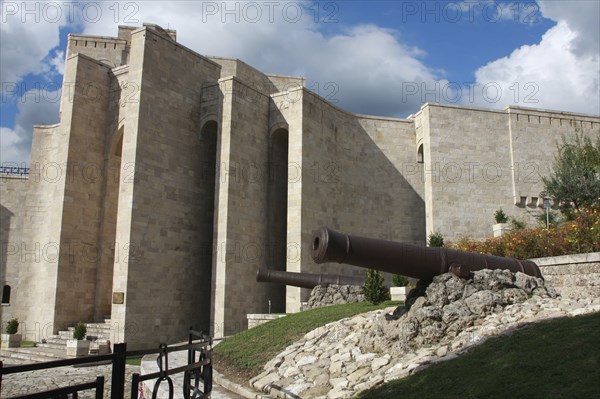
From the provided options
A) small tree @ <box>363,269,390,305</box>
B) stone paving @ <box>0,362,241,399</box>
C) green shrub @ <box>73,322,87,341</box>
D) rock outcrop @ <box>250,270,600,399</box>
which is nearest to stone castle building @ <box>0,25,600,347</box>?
green shrub @ <box>73,322,87,341</box>

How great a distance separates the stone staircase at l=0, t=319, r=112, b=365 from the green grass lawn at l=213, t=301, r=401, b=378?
22.4ft

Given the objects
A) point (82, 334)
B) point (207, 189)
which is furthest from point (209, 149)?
point (82, 334)

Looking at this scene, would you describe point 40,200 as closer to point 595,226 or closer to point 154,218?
point 154,218

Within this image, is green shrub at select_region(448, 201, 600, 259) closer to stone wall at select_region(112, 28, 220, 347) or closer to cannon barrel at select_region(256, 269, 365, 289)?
cannon barrel at select_region(256, 269, 365, 289)

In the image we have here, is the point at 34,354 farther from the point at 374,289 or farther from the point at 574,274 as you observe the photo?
the point at 574,274

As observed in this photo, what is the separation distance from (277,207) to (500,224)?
9029mm

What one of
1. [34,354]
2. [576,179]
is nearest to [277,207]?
[34,354]

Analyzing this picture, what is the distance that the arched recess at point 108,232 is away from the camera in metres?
21.5

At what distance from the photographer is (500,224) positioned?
69.5ft

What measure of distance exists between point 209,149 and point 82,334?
8.65m

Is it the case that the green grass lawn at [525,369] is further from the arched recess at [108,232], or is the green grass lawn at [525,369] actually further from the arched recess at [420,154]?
the arched recess at [420,154]

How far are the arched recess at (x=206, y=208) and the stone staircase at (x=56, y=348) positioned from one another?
12.0ft

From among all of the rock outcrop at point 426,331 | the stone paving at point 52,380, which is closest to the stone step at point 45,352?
the stone paving at point 52,380

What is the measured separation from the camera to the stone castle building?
19.0 m
